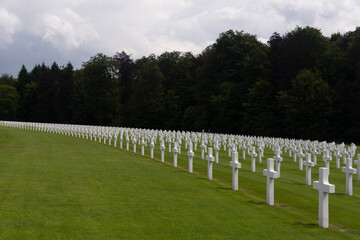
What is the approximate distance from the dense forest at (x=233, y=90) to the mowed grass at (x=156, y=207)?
146 feet

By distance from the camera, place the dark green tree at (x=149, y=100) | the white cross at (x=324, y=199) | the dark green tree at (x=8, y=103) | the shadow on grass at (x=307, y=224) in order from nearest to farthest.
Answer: the white cross at (x=324, y=199)
the shadow on grass at (x=307, y=224)
the dark green tree at (x=149, y=100)
the dark green tree at (x=8, y=103)

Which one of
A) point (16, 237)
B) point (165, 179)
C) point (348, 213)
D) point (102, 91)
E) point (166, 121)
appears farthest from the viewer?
point (102, 91)

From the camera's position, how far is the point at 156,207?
9.49 metres

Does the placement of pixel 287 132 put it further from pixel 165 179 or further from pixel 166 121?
pixel 165 179

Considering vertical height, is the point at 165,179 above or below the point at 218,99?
below

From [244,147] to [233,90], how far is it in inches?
1897

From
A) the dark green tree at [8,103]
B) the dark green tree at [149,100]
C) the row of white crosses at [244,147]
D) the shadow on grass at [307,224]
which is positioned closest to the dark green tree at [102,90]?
the dark green tree at [149,100]

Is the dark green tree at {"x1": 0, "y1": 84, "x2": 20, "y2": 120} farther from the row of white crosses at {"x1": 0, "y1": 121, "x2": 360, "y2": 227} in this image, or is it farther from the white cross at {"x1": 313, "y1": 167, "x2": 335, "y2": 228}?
the white cross at {"x1": 313, "y1": 167, "x2": 335, "y2": 228}

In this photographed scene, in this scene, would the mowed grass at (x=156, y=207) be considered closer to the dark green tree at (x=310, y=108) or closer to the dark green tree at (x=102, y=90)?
the dark green tree at (x=310, y=108)

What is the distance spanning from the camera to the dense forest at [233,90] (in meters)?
57.7

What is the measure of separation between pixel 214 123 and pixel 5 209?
66.2 m

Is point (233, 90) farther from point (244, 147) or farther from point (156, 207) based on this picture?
point (156, 207)

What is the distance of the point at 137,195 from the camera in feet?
35.7

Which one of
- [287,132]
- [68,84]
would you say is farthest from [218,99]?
[68,84]
